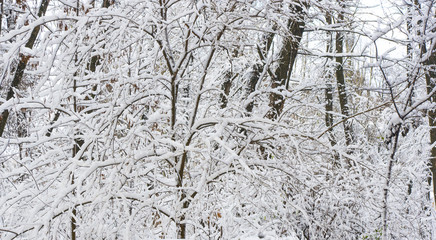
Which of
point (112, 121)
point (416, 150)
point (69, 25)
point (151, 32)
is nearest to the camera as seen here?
point (112, 121)

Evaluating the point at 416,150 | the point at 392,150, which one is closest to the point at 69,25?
the point at 392,150

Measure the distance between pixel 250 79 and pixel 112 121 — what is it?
3615mm

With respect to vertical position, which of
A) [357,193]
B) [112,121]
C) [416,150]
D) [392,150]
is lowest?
[416,150]

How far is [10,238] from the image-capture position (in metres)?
2.73

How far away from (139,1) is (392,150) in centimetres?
276

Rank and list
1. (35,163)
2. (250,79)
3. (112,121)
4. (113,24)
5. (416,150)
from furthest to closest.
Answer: (416,150) < (250,79) < (35,163) < (113,24) < (112,121)

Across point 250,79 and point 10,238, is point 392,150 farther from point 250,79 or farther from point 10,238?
point 10,238

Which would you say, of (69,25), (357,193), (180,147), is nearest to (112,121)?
(180,147)

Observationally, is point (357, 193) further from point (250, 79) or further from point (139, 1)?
point (250, 79)

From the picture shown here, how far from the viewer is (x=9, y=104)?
2906 mm

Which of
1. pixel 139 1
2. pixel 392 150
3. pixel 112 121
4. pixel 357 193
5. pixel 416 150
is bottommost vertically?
pixel 416 150

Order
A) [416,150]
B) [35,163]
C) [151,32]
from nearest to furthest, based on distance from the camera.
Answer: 1. [151,32]
2. [35,163]
3. [416,150]

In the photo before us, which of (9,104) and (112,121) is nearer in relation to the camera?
(112,121)

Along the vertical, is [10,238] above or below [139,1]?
below
